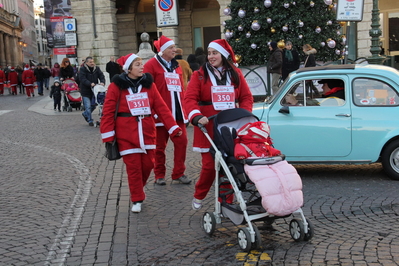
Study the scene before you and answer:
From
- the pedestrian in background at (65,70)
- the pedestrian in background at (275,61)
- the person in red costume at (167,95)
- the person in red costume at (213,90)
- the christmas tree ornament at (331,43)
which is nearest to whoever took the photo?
the person in red costume at (213,90)

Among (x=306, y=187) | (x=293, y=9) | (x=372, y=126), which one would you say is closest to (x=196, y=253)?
(x=306, y=187)

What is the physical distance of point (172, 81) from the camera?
7.65m

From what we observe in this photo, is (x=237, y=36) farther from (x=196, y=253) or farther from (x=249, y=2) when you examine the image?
(x=196, y=253)

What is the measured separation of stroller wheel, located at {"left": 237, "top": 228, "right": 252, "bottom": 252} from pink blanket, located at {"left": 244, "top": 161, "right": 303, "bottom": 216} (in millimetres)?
267

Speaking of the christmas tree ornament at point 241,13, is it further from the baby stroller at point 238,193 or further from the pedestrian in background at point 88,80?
the baby stroller at point 238,193

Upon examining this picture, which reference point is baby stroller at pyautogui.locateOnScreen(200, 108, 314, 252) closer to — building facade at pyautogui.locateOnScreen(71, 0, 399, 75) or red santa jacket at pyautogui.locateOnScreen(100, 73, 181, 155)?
red santa jacket at pyautogui.locateOnScreen(100, 73, 181, 155)

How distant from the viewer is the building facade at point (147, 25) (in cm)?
2446

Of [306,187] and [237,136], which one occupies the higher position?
[237,136]

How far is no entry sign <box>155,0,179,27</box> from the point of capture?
17.3 meters

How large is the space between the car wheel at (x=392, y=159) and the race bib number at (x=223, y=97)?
100 inches

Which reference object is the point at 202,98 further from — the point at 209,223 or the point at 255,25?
the point at 255,25

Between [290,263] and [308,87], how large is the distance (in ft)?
12.0

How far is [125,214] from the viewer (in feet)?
20.4

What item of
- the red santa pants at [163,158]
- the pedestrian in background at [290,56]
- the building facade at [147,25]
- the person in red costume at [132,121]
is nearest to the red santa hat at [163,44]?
the red santa pants at [163,158]
